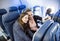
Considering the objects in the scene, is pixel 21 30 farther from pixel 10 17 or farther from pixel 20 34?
pixel 10 17

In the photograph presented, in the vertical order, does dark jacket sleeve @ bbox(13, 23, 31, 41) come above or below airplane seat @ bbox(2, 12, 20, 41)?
below

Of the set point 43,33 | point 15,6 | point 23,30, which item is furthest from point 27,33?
point 15,6

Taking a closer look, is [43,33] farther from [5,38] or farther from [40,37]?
[5,38]

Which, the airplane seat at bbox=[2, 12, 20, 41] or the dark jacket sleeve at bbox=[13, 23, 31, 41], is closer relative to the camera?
the dark jacket sleeve at bbox=[13, 23, 31, 41]

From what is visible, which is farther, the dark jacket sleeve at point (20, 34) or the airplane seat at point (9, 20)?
the airplane seat at point (9, 20)

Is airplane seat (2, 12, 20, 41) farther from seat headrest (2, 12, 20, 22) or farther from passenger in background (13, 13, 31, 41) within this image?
passenger in background (13, 13, 31, 41)

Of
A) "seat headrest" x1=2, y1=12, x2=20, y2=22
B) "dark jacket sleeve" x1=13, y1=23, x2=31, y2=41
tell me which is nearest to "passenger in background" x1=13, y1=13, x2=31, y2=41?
"dark jacket sleeve" x1=13, y1=23, x2=31, y2=41

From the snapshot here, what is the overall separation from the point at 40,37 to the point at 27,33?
54 cm

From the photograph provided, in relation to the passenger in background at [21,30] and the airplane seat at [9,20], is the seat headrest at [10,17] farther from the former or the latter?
the passenger in background at [21,30]

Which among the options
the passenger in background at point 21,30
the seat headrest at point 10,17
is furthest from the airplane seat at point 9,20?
the passenger in background at point 21,30

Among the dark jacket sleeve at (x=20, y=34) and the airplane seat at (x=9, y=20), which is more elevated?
the airplane seat at (x=9, y=20)

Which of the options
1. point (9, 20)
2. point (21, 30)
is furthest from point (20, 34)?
point (9, 20)

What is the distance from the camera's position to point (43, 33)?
948mm

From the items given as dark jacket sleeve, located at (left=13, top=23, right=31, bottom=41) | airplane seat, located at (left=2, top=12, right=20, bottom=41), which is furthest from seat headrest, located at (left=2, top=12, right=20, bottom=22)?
dark jacket sleeve, located at (left=13, top=23, right=31, bottom=41)
